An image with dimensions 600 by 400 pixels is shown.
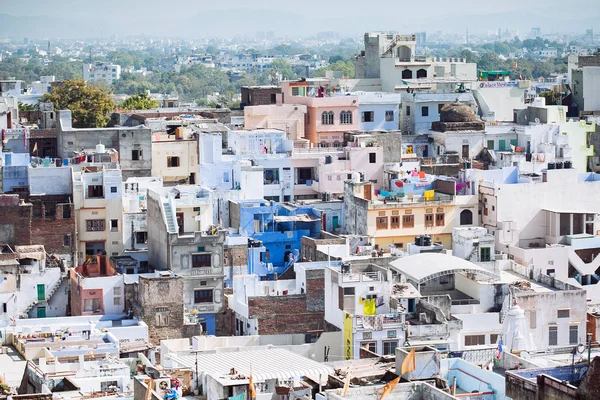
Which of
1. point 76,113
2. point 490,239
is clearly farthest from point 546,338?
point 76,113

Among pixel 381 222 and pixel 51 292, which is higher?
pixel 381 222

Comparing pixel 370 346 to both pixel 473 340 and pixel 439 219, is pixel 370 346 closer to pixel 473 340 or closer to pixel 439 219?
pixel 473 340

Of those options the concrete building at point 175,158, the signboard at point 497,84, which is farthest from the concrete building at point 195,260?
the signboard at point 497,84

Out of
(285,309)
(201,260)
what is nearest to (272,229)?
(201,260)

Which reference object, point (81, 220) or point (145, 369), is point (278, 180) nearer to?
point (81, 220)

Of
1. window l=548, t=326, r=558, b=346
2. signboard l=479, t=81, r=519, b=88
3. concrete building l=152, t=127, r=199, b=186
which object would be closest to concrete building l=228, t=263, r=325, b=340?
window l=548, t=326, r=558, b=346

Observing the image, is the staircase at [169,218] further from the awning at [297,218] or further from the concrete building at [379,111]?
the concrete building at [379,111]

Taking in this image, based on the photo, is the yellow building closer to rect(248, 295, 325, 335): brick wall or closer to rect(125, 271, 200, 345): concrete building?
rect(248, 295, 325, 335): brick wall
